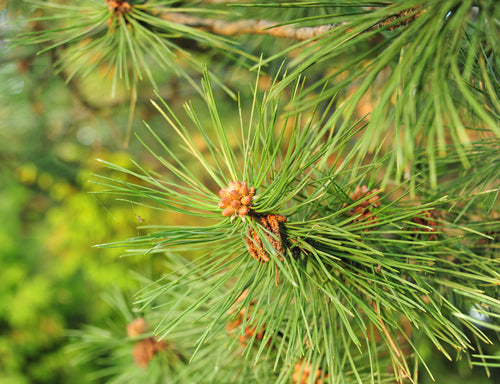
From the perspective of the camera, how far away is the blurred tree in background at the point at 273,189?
0.20 meters

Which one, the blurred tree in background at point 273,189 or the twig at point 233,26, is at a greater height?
the twig at point 233,26

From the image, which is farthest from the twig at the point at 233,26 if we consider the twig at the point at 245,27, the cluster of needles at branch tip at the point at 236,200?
the cluster of needles at branch tip at the point at 236,200

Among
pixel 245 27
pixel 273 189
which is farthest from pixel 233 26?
pixel 273 189

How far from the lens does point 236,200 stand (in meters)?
0.25

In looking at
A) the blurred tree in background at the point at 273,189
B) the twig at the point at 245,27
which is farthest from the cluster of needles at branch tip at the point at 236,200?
the twig at the point at 245,27

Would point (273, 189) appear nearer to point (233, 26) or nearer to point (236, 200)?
point (236, 200)

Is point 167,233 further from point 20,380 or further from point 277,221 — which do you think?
point 20,380

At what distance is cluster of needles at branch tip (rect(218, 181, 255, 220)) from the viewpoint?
25cm

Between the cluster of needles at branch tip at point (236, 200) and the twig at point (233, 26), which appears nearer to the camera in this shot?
the cluster of needles at branch tip at point (236, 200)

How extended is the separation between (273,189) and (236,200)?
0.03m

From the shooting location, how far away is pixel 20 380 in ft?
4.77

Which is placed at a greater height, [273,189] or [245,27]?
[245,27]

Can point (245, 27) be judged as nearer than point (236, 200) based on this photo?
No

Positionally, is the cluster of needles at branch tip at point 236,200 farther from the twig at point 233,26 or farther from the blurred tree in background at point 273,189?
the twig at point 233,26
